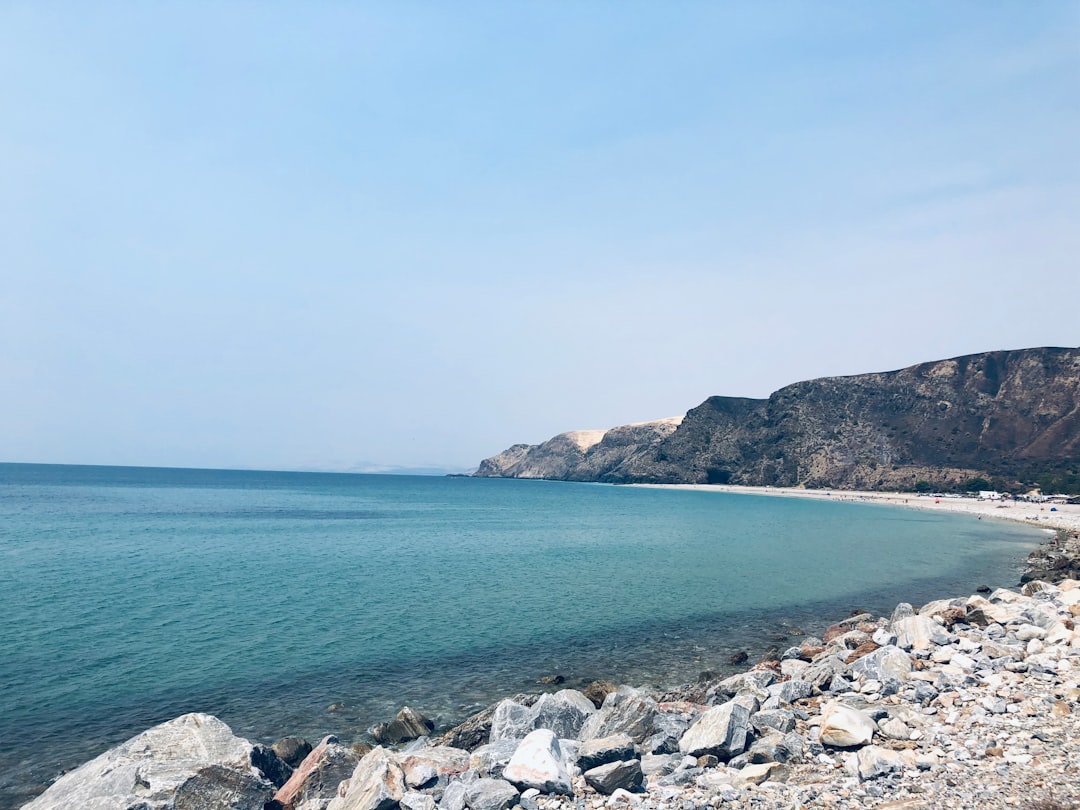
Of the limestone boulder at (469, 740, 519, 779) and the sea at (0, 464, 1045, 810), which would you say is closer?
the limestone boulder at (469, 740, 519, 779)

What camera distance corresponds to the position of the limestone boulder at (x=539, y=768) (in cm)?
990

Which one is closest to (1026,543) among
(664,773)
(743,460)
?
(664,773)

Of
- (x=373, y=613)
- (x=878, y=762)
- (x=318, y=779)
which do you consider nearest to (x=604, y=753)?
(x=878, y=762)

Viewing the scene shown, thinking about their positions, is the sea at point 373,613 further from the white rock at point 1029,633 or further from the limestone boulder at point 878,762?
the limestone boulder at point 878,762

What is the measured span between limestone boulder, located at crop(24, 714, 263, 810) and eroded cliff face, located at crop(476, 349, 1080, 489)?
159982mm

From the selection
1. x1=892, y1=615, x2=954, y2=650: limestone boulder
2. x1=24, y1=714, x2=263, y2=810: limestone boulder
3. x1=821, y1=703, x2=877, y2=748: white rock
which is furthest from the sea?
x1=821, y1=703, x2=877, y2=748: white rock

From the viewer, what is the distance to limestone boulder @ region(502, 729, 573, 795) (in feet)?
32.5

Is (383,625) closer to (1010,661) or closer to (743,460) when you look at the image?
(1010,661)

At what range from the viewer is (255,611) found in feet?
98.3

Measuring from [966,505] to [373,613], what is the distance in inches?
4470

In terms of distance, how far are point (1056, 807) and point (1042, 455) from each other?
163629 millimetres

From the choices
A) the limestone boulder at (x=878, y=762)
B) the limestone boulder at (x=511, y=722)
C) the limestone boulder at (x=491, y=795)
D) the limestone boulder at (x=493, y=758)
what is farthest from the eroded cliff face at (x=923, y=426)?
the limestone boulder at (x=491, y=795)

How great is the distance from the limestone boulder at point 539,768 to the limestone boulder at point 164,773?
4802 mm

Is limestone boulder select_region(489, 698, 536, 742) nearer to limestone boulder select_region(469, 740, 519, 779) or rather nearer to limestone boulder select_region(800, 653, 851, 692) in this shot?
limestone boulder select_region(469, 740, 519, 779)
